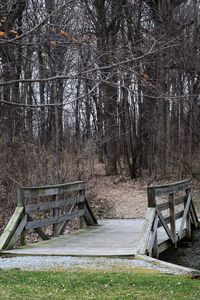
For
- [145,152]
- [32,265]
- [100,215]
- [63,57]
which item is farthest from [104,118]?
[32,265]

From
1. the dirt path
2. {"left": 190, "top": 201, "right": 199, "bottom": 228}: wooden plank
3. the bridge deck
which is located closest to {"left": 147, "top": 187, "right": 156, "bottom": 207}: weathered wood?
the bridge deck

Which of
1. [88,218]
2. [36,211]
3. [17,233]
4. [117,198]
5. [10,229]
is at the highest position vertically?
[36,211]

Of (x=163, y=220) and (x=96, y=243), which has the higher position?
(x=163, y=220)

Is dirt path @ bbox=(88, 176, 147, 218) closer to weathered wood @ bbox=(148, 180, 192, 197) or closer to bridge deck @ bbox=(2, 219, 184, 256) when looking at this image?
weathered wood @ bbox=(148, 180, 192, 197)

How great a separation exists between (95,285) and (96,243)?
4.00 metres

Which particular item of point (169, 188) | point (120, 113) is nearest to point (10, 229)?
point (169, 188)

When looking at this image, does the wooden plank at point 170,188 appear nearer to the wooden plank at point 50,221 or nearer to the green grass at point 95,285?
the wooden plank at point 50,221

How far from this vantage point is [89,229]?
1245 cm

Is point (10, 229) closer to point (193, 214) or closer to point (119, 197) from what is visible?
point (193, 214)

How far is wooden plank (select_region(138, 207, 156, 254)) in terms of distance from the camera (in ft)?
28.5

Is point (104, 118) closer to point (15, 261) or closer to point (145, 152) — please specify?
point (145, 152)

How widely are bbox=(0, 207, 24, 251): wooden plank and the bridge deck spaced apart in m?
0.19

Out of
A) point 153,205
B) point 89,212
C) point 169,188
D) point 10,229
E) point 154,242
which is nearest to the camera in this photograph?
point 10,229

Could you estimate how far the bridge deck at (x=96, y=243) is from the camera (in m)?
8.95
